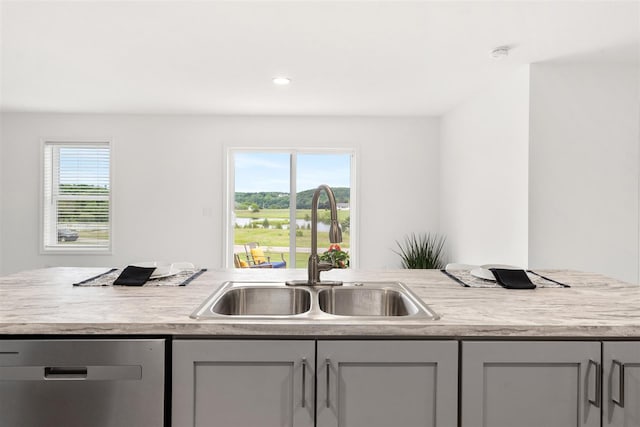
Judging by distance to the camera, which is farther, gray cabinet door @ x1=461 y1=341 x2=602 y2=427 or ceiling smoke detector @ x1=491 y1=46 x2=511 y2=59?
ceiling smoke detector @ x1=491 y1=46 x2=511 y2=59

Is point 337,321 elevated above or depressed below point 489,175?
below

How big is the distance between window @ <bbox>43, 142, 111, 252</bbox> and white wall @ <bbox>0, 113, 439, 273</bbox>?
0.16m

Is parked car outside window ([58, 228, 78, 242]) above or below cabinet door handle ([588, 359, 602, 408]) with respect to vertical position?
above

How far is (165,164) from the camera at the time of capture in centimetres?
539

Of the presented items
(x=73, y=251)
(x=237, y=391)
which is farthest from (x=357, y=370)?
(x=73, y=251)

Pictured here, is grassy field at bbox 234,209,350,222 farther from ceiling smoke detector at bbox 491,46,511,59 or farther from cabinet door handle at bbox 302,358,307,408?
cabinet door handle at bbox 302,358,307,408

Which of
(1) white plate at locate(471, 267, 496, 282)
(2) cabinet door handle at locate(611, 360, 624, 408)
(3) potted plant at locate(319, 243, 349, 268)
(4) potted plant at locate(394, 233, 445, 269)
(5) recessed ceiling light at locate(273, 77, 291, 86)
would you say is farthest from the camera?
(4) potted plant at locate(394, 233, 445, 269)

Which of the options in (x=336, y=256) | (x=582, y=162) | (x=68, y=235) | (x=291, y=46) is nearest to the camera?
(x=291, y=46)

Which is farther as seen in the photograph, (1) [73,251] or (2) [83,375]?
(1) [73,251]

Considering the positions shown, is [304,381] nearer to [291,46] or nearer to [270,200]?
[291,46]

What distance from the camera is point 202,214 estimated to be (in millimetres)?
5395

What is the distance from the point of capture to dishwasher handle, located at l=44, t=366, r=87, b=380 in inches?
46.7

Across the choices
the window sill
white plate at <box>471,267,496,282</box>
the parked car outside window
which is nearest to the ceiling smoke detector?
white plate at <box>471,267,496,282</box>

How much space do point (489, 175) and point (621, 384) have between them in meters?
3.07
